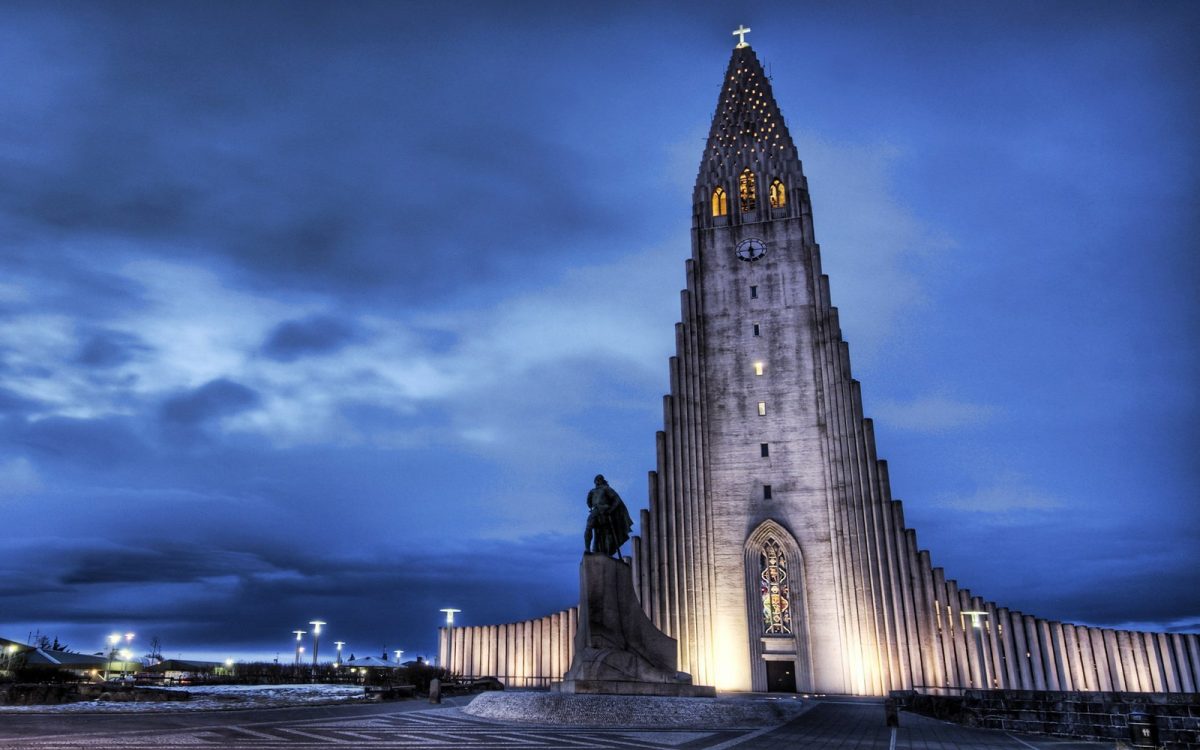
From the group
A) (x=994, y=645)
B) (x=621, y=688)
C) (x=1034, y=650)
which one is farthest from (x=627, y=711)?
(x=1034, y=650)

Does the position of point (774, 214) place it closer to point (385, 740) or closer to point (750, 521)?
point (750, 521)

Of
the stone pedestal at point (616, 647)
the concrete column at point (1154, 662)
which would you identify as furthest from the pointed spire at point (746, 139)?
the stone pedestal at point (616, 647)

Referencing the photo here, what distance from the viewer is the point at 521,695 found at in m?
15.9

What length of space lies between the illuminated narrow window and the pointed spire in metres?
0.29

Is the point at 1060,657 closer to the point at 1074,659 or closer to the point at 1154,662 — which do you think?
the point at 1074,659

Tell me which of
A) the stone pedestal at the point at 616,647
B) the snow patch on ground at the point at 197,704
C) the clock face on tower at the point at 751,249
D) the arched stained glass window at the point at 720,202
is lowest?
the snow patch on ground at the point at 197,704

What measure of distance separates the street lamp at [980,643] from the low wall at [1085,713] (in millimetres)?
13544

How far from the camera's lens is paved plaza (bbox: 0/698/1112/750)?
422 inches

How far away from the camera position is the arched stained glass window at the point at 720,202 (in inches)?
1770

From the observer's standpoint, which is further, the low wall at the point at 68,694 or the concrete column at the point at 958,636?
the concrete column at the point at 958,636

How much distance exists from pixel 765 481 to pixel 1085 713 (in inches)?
926

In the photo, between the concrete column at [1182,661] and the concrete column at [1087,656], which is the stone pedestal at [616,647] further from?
the concrete column at [1182,661]

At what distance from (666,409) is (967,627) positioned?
1736 cm

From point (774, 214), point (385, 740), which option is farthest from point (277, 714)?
point (774, 214)
